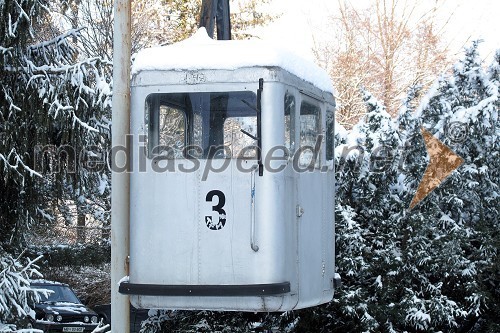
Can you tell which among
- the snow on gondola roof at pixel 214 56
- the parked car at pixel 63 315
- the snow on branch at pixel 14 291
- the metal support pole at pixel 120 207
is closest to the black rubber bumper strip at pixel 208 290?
the metal support pole at pixel 120 207

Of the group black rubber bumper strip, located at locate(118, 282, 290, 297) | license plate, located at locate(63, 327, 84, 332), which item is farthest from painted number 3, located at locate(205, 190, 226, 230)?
license plate, located at locate(63, 327, 84, 332)

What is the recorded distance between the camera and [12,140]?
31.6 ft

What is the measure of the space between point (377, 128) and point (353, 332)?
285 cm

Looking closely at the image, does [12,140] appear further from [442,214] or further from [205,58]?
[442,214]

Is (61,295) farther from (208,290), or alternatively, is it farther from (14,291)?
(208,290)

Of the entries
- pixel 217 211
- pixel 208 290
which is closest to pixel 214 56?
pixel 217 211

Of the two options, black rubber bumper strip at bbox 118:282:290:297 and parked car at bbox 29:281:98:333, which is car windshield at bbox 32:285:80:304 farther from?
black rubber bumper strip at bbox 118:282:290:297

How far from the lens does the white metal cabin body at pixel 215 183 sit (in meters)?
6.76

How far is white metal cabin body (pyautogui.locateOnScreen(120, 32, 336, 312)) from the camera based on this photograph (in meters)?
6.76

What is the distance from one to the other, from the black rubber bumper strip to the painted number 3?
0.49m

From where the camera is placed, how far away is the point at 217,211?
6844mm

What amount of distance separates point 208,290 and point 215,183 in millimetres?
863

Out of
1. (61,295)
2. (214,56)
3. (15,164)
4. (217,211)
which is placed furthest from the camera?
(61,295)

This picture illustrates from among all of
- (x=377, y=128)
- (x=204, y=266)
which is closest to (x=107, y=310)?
(x=377, y=128)
